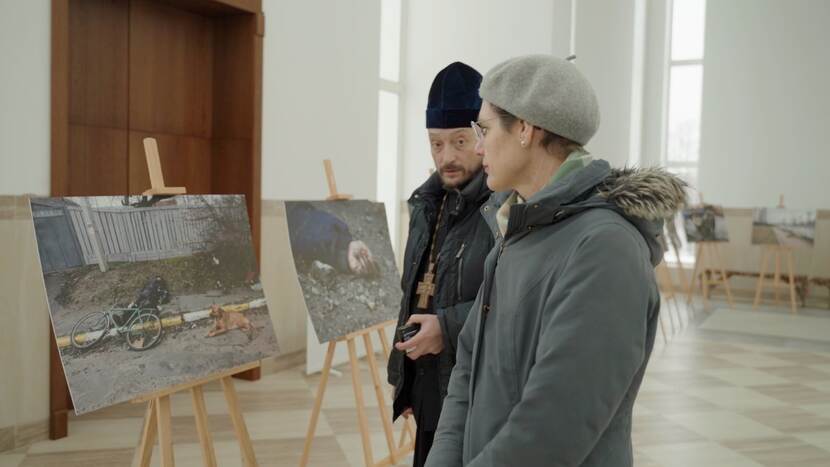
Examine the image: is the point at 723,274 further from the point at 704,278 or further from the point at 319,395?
the point at 319,395

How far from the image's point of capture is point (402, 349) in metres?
2.23

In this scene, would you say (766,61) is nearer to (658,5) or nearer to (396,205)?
(658,5)

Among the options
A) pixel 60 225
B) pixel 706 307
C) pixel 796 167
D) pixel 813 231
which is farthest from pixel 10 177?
pixel 796 167

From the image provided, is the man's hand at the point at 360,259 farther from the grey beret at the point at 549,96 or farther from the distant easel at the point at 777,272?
the distant easel at the point at 777,272

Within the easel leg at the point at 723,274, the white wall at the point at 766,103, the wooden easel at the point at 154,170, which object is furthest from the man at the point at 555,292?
the white wall at the point at 766,103

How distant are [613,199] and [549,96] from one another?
219 mm

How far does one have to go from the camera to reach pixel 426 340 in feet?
7.08

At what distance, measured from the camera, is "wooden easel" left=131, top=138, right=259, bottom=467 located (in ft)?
7.00

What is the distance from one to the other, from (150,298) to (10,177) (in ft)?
5.75

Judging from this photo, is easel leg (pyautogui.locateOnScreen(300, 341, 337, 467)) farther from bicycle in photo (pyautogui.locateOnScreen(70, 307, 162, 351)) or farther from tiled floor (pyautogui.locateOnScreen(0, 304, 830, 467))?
bicycle in photo (pyautogui.locateOnScreen(70, 307, 162, 351))

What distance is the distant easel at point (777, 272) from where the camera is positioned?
9031mm

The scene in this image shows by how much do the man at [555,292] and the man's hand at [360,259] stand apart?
1936 mm

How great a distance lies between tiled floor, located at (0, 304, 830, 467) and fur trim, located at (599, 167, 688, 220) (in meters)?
2.67

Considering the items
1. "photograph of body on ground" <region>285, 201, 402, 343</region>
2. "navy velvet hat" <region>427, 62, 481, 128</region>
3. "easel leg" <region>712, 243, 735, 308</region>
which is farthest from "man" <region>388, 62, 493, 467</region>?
"easel leg" <region>712, 243, 735, 308</region>
